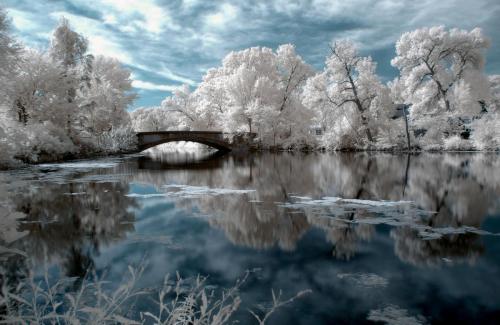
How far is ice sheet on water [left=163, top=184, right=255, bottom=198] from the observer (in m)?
13.5

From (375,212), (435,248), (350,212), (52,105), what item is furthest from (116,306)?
(52,105)

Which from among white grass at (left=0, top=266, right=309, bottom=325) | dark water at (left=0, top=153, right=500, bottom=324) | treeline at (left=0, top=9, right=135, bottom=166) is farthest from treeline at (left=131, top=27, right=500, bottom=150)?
white grass at (left=0, top=266, right=309, bottom=325)

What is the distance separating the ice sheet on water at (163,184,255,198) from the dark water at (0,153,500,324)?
Answer: 8cm

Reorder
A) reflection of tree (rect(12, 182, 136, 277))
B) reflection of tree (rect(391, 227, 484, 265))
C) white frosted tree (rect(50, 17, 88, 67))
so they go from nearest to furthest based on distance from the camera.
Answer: reflection of tree (rect(391, 227, 484, 265)) < reflection of tree (rect(12, 182, 136, 277)) < white frosted tree (rect(50, 17, 88, 67))

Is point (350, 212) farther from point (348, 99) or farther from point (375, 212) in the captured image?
point (348, 99)

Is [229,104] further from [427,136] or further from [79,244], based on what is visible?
[79,244]

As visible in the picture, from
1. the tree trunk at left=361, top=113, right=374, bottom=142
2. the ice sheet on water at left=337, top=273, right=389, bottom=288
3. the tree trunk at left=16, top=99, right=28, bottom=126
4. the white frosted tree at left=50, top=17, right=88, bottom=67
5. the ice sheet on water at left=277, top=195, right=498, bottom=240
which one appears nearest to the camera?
the ice sheet on water at left=337, top=273, right=389, bottom=288

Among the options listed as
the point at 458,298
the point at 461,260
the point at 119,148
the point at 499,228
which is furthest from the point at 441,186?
the point at 119,148

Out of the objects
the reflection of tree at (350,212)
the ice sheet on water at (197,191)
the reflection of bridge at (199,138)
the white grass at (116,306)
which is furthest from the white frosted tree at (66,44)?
the white grass at (116,306)

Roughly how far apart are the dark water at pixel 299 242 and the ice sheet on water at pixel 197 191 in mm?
77

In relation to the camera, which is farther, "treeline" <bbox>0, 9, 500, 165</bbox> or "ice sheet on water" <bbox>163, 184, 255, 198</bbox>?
"treeline" <bbox>0, 9, 500, 165</bbox>

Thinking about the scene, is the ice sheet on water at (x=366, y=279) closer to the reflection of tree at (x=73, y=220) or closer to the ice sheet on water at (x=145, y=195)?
the reflection of tree at (x=73, y=220)

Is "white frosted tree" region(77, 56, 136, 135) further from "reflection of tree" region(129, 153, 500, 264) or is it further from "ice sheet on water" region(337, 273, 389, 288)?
"ice sheet on water" region(337, 273, 389, 288)

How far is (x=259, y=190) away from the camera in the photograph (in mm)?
14492
